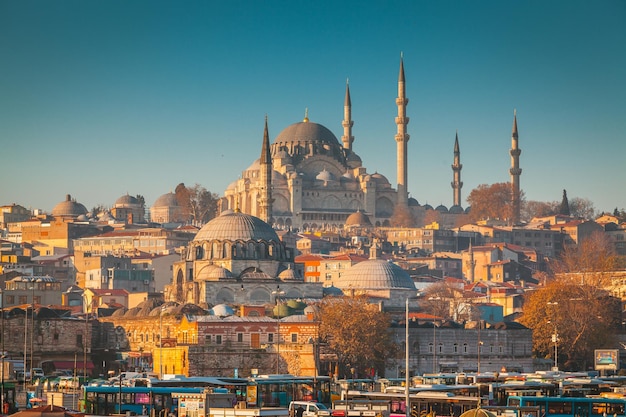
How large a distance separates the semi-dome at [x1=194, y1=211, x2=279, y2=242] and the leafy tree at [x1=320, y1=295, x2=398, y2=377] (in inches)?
766

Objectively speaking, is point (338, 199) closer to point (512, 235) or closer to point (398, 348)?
point (512, 235)

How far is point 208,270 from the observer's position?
3095 inches

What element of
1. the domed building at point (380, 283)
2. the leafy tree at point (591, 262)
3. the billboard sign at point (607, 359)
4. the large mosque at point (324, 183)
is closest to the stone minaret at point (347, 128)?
the large mosque at point (324, 183)

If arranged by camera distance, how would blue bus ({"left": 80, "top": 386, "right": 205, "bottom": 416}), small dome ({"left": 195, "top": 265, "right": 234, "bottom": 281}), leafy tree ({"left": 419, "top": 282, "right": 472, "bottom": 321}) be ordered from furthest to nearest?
leafy tree ({"left": 419, "top": 282, "right": 472, "bottom": 321})
small dome ({"left": 195, "top": 265, "right": 234, "bottom": 281})
blue bus ({"left": 80, "top": 386, "right": 205, "bottom": 416})

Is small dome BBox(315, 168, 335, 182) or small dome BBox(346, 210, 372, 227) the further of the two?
small dome BBox(315, 168, 335, 182)

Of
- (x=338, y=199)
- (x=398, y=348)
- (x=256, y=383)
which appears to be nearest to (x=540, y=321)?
(x=398, y=348)

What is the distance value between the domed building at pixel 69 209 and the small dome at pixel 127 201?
774cm

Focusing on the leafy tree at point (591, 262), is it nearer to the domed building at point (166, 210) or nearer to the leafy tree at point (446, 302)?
the leafy tree at point (446, 302)

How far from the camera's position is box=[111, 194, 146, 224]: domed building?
149m

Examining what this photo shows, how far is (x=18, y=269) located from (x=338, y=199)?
160 feet

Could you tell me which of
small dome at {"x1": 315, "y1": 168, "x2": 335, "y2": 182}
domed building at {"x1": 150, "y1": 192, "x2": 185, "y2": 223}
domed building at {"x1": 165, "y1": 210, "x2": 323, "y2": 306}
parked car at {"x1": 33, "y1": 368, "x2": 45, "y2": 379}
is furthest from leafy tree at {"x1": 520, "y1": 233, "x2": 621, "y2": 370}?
domed building at {"x1": 150, "y1": 192, "x2": 185, "y2": 223}

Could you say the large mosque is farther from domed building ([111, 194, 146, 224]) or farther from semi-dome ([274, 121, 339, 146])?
domed building ([111, 194, 146, 224])

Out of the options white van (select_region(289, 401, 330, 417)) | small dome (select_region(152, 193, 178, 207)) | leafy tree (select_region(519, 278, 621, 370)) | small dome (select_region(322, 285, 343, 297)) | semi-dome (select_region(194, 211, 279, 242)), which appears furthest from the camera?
small dome (select_region(152, 193, 178, 207))

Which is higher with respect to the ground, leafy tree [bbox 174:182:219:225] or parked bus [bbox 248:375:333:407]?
leafy tree [bbox 174:182:219:225]
